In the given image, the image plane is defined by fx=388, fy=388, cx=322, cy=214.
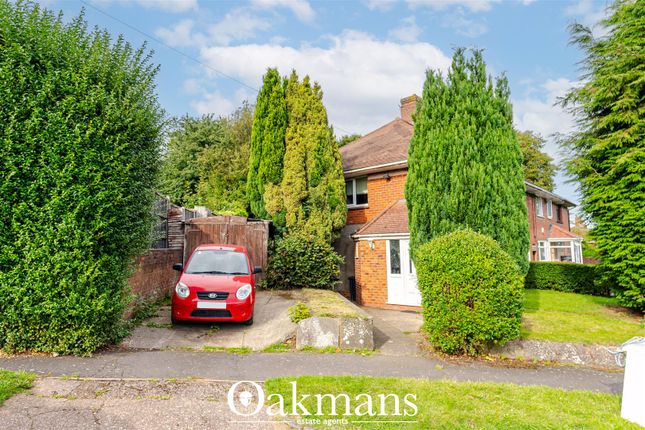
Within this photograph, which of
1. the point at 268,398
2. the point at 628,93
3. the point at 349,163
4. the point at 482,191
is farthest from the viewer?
the point at 349,163

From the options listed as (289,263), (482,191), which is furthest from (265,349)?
(482,191)

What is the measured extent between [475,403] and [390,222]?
966 centimetres

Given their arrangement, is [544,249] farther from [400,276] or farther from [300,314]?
[300,314]

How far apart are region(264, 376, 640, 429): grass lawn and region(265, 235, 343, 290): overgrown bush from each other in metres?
7.15

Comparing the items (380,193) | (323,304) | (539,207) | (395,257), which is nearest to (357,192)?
(380,193)

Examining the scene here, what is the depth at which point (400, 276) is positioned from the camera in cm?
1365

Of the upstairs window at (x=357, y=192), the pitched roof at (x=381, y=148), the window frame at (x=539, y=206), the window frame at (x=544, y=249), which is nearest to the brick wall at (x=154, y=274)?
the upstairs window at (x=357, y=192)

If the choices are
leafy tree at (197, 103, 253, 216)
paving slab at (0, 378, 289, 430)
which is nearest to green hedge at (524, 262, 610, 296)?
leafy tree at (197, 103, 253, 216)

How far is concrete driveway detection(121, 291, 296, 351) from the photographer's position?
23.6ft

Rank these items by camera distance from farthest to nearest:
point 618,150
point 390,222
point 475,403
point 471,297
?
point 390,222 < point 618,150 < point 471,297 < point 475,403

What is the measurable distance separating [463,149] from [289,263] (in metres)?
6.30

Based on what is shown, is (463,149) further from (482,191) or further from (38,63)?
A: (38,63)

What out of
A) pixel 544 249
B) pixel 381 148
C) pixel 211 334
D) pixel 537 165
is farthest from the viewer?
pixel 537 165

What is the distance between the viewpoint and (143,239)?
7070 mm
